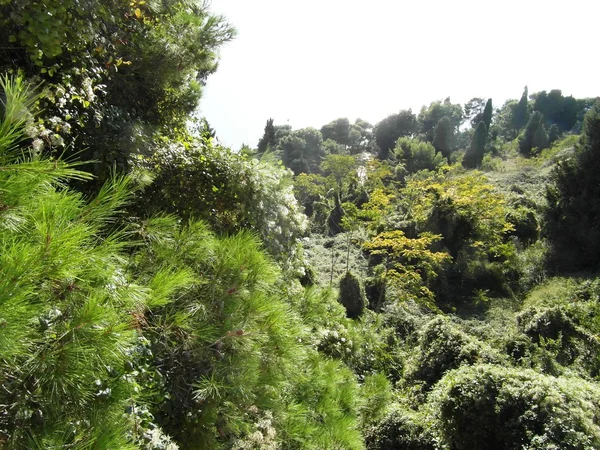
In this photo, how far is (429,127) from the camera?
32.7m

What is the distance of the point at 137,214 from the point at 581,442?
5116 millimetres

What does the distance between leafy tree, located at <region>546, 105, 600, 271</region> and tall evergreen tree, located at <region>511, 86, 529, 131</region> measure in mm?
23672

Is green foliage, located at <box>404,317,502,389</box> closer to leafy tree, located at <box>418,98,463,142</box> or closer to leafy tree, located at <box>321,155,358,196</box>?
leafy tree, located at <box>321,155,358,196</box>

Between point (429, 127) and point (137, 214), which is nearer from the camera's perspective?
point (137, 214)

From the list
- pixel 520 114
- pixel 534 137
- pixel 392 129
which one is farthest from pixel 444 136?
pixel 520 114

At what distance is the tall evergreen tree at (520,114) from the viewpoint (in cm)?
3419

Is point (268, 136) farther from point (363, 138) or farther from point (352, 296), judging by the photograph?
point (352, 296)

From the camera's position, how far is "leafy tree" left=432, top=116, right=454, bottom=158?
2852 centimetres

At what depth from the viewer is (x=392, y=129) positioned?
31.4 m

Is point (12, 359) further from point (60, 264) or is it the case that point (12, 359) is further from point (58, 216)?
point (58, 216)

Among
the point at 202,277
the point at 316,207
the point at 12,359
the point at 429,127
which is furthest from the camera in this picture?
the point at 429,127

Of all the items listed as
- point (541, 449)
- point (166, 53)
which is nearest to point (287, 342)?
point (166, 53)

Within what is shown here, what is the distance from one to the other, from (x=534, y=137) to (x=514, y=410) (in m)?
27.6

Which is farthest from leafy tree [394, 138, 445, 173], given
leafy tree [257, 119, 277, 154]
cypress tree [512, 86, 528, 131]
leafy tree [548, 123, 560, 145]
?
cypress tree [512, 86, 528, 131]
